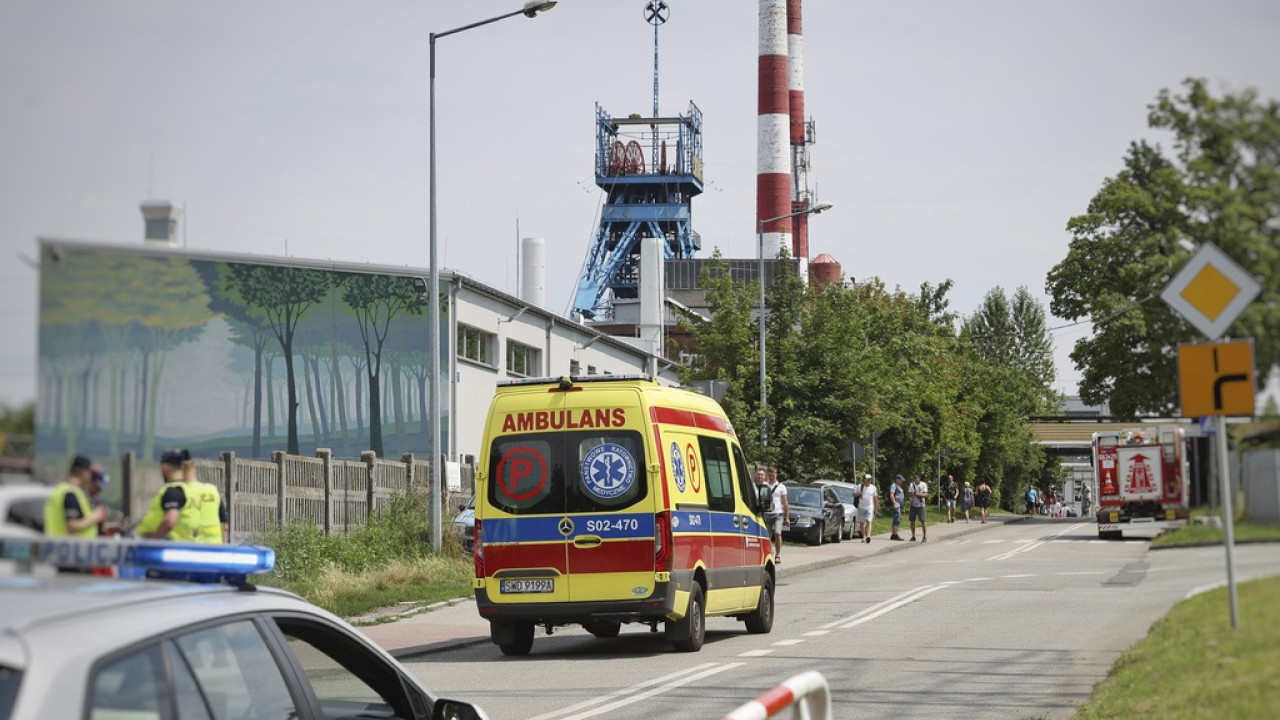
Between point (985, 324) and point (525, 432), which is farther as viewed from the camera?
point (525, 432)

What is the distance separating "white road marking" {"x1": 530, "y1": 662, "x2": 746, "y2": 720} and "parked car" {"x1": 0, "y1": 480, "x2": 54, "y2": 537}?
7.94m

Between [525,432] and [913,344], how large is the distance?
4210cm

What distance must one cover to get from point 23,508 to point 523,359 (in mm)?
42403

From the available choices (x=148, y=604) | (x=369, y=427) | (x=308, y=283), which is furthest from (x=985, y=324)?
(x=369, y=427)

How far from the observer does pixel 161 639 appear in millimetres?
3807

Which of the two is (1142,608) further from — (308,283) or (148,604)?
(308,283)

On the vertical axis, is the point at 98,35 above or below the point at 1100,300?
above

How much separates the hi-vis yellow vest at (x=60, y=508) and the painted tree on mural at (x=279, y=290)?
0.65 meters

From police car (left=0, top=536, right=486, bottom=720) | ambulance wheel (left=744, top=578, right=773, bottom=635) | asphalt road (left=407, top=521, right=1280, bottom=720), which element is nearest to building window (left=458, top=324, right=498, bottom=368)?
asphalt road (left=407, top=521, right=1280, bottom=720)

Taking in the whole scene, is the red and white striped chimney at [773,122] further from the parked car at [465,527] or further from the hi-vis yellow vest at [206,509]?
the hi-vis yellow vest at [206,509]

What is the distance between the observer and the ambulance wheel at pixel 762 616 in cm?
1811

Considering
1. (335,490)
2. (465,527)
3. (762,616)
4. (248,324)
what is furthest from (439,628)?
(248,324)

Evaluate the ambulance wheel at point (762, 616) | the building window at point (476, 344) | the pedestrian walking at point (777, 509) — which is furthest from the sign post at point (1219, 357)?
Result: the building window at point (476, 344)

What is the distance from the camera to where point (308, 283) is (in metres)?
6.49
